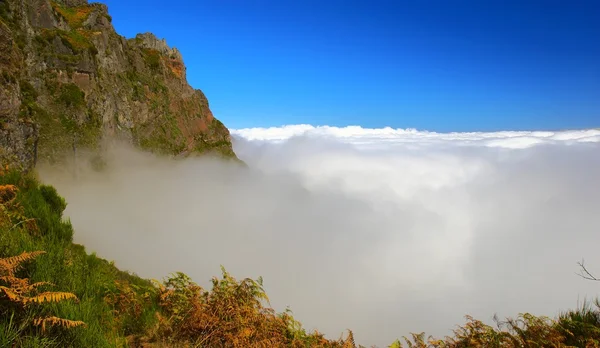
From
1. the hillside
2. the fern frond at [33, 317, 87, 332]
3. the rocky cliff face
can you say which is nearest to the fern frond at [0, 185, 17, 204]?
the hillside

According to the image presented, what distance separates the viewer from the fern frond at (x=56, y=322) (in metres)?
3.60

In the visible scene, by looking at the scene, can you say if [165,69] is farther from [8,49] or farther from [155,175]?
[8,49]

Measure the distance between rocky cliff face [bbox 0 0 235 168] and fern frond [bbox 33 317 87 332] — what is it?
32.9 m

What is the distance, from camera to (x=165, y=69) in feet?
332

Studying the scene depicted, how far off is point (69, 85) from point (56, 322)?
187 ft

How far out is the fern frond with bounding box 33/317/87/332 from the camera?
3.60 metres

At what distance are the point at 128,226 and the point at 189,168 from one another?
46798 mm

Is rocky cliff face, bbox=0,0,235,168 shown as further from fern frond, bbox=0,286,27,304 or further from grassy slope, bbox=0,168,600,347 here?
fern frond, bbox=0,286,27,304

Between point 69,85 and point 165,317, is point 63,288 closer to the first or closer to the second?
point 165,317

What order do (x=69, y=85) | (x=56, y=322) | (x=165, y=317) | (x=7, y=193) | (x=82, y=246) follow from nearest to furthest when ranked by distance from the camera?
(x=56, y=322), (x=165, y=317), (x=7, y=193), (x=82, y=246), (x=69, y=85)

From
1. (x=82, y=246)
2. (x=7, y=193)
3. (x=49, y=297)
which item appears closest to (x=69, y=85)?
(x=7, y=193)

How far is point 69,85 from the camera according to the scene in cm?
4784

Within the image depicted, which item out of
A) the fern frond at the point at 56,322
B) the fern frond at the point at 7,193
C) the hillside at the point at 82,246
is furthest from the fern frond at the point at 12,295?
the fern frond at the point at 7,193

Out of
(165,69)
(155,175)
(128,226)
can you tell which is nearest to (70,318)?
(128,226)
